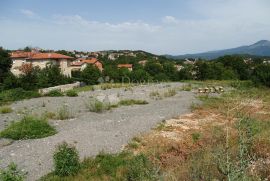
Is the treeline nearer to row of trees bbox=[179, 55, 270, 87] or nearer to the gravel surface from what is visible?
the gravel surface

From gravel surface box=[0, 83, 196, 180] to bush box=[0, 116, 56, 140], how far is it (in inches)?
17.4

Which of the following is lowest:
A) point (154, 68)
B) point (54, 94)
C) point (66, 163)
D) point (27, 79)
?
point (154, 68)

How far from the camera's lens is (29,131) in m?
13.4

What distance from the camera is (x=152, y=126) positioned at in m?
14.7

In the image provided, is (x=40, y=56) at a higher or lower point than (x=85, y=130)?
higher

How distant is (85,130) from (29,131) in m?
2.08

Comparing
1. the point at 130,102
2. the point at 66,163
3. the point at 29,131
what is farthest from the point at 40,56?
the point at 66,163

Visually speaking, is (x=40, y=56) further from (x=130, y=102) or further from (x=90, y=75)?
(x=130, y=102)

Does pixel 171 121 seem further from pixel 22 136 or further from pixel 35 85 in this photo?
pixel 35 85

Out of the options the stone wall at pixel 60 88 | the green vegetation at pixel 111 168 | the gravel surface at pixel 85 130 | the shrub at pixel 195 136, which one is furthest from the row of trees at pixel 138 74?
the green vegetation at pixel 111 168

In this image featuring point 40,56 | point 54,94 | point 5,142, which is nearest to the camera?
point 5,142

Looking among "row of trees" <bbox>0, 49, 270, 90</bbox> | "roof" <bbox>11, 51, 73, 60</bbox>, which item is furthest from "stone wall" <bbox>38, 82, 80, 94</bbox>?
"roof" <bbox>11, 51, 73, 60</bbox>

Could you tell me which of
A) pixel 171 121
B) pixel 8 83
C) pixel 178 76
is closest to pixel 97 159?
pixel 171 121

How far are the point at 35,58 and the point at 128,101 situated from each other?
5340 cm
